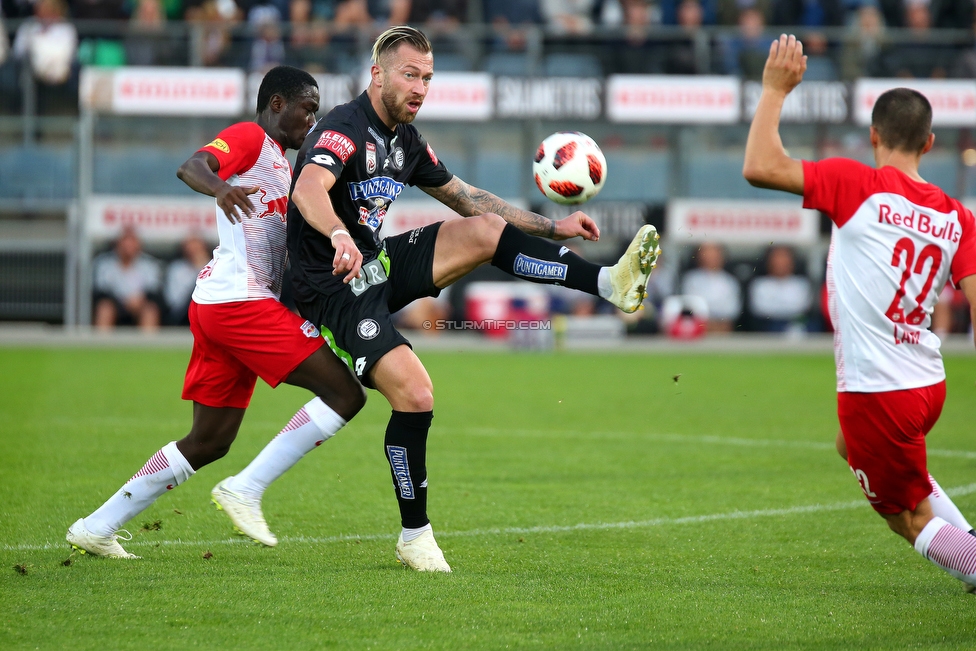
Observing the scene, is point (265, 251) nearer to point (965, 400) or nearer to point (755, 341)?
point (965, 400)

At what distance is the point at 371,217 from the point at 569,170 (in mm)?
1061

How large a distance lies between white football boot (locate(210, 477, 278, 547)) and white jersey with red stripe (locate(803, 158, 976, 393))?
2.76 m

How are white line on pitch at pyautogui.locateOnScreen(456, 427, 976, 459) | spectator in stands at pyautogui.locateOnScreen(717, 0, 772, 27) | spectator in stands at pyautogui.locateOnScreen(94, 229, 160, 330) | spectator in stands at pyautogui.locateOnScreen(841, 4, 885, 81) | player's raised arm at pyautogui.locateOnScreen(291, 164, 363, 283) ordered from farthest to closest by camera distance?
spectator in stands at pyautogui.locateOnScreen(717, 0, 772, 27) → spectator in stands at pyautogui.locateOnScreen(841, 4, 885, 81) → spectator in stands at pyautogui.locateOnScreen(94, 229, 160, 330) → white line on pitch at pyautogui.locateOnScreen(456, 427, 976, 459) → player's raised arm at pyautogui.locateOnScreen(291, 164, 363, 283)

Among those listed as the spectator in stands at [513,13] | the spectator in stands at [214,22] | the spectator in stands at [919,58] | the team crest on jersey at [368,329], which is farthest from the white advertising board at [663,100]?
the team crest on jersey at [368,329]

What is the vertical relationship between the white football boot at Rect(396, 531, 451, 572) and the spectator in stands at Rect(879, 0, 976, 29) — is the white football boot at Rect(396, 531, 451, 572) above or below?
below

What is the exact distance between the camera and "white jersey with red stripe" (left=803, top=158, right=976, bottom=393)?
4.14 meters

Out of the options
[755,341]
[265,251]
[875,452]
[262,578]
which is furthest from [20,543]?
[755,341]

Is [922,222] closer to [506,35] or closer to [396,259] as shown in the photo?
[396,259]

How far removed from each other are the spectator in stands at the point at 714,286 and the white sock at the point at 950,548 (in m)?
17.3

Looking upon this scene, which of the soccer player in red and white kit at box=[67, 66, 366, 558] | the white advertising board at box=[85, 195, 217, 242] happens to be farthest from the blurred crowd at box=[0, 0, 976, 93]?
the soccer player in red and white kit at box=[67, 66, 366, 558]

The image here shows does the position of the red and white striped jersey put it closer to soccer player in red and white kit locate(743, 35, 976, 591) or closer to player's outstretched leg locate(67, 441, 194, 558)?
player's outstretched leg locate(67, 441, 194, 558)

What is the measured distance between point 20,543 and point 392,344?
220 cm

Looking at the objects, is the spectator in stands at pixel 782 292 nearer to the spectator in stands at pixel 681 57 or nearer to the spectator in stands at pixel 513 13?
the spectator in stands at pixel 681 57

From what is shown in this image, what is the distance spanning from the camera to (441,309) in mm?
20984
